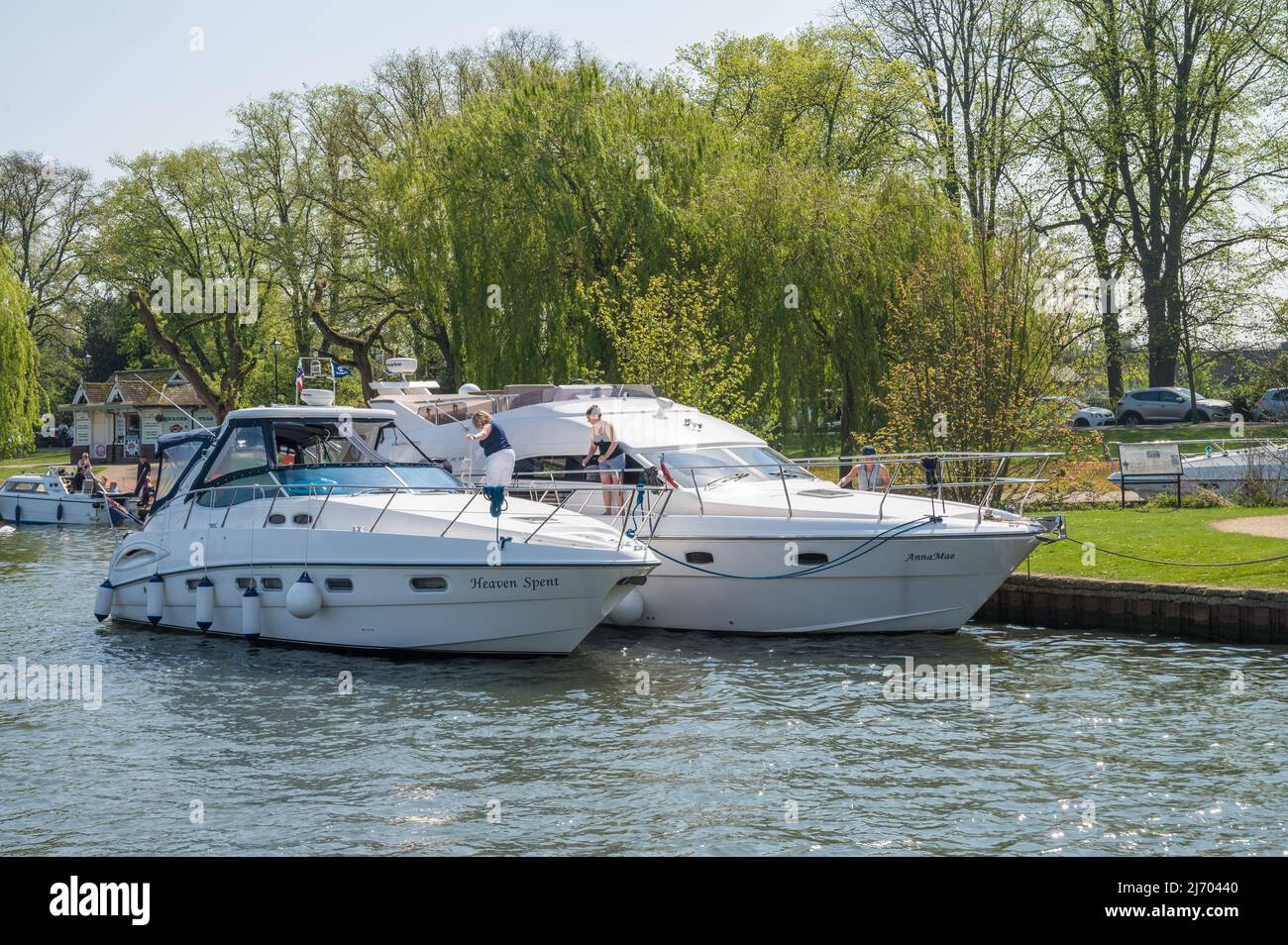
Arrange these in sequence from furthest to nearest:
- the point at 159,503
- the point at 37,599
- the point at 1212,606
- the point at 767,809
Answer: the point at 37,599, the point at 159,503, the point at 1212,606, the point at 767,809

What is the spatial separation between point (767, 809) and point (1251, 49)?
136ft

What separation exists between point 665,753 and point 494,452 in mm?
7135

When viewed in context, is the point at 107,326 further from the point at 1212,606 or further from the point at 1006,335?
the point at 1212,606

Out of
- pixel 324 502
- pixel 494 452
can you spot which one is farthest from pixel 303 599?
pixel 494 452

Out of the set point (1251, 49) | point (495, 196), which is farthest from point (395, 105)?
point (1251, 49)

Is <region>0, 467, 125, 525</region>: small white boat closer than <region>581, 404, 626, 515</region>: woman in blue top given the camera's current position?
No

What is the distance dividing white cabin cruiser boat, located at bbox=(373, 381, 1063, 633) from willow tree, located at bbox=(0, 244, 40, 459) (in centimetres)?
3649

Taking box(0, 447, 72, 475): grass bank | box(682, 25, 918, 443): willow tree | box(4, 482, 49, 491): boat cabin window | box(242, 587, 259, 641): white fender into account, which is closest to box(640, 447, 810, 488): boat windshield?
box(242, 587, 259, 641): white fender

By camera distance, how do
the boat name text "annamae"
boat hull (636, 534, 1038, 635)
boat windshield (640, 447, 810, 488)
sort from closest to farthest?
the boat name text "annamae"
boat hull (636, 534, 1038, 635)
boat windshield (640, 447, 810, 488)

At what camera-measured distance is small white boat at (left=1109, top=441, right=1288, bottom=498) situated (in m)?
24.2

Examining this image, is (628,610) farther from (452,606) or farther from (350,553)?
(350,553)

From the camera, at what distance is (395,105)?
53.0m

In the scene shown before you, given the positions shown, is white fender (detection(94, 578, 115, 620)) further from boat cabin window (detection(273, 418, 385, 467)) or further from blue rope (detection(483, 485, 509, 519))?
blue rope (detection(483, 485, 509, 519))
